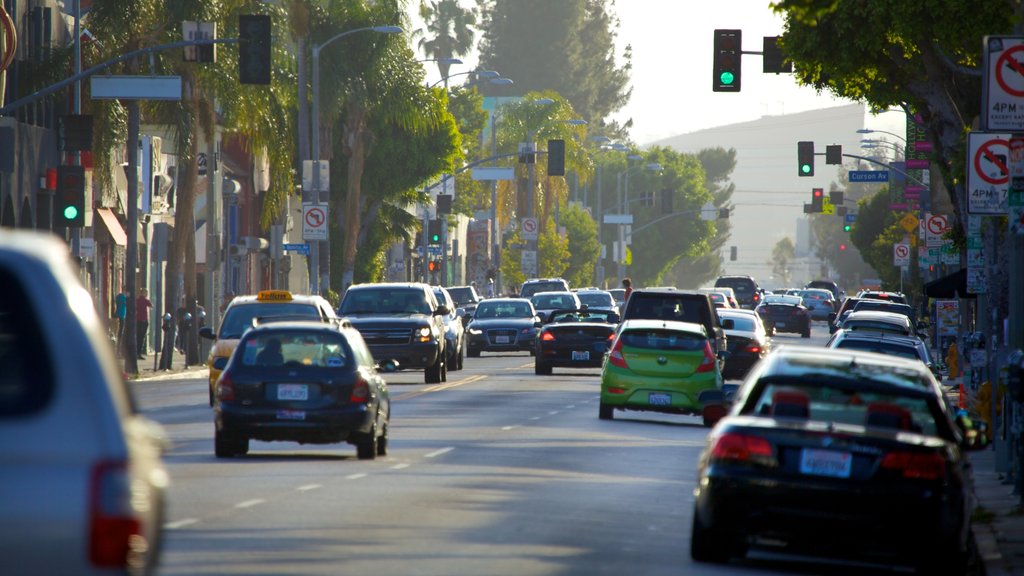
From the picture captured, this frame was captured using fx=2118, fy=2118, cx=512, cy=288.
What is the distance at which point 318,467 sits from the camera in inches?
833

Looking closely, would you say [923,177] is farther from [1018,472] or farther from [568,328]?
[1018,472]

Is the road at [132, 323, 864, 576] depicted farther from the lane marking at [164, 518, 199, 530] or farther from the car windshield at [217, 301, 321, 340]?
the car windshield at [217, 301, 321, 340]

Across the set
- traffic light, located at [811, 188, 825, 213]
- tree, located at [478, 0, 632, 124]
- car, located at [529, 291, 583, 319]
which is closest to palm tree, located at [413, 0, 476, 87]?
tree, located at [478, 0, 632, 124]

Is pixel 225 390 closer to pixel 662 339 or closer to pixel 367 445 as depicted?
pixel 367 445

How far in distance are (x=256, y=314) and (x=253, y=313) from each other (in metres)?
0.07

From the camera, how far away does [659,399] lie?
3006 cm

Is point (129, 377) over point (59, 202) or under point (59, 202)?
under

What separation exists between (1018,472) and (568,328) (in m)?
26.2

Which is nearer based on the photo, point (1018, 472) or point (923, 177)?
point (1018, 472)

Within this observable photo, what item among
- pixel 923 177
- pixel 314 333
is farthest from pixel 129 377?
pixel 923 177

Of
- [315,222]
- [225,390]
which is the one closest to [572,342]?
[315,222]

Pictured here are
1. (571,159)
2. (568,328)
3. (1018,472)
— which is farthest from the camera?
(571,159)

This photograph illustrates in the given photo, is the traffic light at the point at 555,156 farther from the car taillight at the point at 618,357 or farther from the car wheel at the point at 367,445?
the car wheel at the point at 367,445

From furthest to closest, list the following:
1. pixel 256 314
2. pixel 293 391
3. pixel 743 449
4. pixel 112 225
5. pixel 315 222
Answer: pixel 112 225 < pixel 315 222 < pixel 256 314 < pixel 293 391 < pixel 743 449
